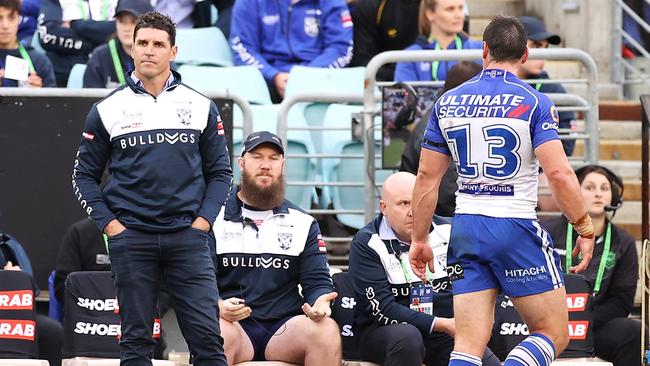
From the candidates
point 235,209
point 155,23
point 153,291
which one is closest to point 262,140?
point 235,209

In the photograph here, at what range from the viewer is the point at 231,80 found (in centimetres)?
1060

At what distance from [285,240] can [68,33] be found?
389cm

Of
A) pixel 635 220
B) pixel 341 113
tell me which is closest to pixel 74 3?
pixel 341 113

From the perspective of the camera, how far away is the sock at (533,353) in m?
6.46

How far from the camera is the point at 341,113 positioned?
33.3ft

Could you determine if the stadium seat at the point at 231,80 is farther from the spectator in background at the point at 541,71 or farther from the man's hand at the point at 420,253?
the man's hand at the point at 420,253

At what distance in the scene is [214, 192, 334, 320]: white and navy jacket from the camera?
8.13m

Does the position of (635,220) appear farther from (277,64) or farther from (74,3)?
(74,3)

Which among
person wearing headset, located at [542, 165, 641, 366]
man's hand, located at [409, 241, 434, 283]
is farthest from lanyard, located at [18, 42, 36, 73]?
man's hand, located at [409, 241, 434, 283]

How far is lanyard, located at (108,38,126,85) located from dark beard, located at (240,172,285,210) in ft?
7.78

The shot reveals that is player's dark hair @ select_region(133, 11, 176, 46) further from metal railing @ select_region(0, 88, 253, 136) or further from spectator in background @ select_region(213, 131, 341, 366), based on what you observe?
metal railing @ select_region(0, 88, 253, 136)

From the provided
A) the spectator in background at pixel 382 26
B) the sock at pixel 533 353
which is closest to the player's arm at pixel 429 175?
the sock at pixel 533 353

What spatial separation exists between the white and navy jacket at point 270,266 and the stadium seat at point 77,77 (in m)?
2.90

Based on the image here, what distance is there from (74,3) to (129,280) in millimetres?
4955
